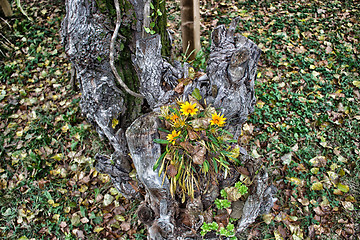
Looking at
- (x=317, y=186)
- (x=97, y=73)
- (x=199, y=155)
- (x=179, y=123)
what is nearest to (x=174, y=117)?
(x=179, y=123)

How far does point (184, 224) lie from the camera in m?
2.12

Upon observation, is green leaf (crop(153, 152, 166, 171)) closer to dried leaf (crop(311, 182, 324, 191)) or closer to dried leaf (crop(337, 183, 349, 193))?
dried leaf (crop(311, 182, 324, 191))

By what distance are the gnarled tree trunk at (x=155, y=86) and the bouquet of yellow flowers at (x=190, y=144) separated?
0.09m

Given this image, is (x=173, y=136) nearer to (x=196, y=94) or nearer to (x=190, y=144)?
(x=190, y=144)

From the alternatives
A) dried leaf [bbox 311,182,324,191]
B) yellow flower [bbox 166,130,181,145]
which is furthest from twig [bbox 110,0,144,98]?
dried leaf [bbox 311,182,324,191]

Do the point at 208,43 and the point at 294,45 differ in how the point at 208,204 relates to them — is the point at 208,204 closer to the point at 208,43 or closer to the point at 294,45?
the point at 208,43

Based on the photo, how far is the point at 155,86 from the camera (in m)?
2.24

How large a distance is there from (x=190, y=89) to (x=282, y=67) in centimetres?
206

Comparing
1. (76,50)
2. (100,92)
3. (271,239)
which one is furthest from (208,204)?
(76,50)

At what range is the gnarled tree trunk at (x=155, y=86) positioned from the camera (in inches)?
78.4

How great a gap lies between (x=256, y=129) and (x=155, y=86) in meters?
1.57

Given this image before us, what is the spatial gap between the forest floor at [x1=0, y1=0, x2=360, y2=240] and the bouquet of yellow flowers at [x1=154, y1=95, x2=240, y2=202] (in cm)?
97

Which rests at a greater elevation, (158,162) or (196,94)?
(196,94)

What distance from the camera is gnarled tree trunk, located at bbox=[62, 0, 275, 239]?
1990 mm
